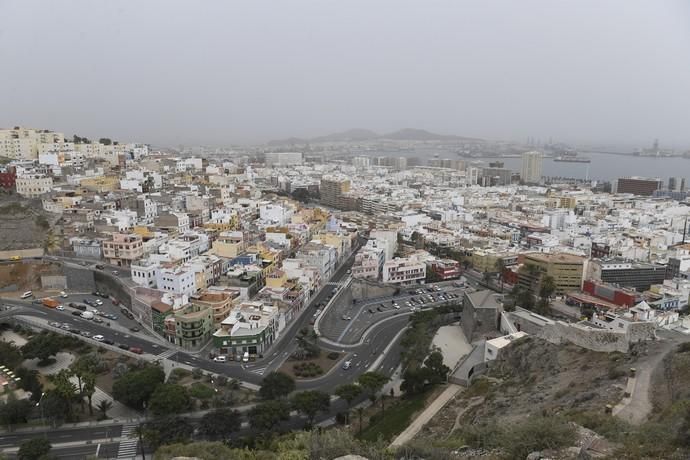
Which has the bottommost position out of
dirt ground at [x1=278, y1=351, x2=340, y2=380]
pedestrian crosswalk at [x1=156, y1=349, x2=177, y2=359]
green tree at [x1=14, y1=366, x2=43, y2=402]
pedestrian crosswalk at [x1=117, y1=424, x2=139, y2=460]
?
pedestrian crosswalk at [x1=117, y1=424, x2=139, y2=460]

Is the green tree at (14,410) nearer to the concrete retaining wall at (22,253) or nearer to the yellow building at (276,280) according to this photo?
the yellow building at (276,280)

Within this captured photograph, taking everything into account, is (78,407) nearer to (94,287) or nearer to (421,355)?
(94,287)

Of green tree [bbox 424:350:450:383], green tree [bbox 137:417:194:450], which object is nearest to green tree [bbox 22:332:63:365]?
green tree [bbox 137:417:194:450]

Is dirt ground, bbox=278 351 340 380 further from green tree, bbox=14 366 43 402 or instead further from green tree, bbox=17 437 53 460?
green tree, bbox=14 366 43 402

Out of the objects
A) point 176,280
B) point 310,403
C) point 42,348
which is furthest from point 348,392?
point 42,348

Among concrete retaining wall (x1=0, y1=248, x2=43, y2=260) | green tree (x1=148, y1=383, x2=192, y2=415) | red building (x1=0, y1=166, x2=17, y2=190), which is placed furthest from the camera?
red building (x1=0, y1=166, x2=17, y2=190)

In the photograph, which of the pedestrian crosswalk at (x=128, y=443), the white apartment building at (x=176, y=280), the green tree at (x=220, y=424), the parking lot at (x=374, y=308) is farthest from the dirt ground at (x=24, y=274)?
the green tree at (x=220, y=424)

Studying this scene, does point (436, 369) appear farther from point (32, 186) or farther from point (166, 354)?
point (32, 186)
